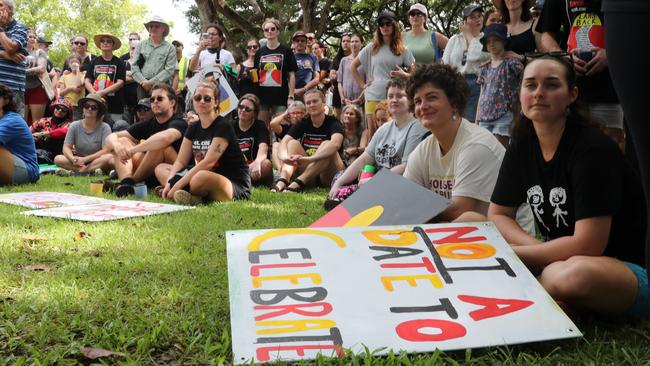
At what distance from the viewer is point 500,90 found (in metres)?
4.92

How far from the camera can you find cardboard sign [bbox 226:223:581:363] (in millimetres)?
1939

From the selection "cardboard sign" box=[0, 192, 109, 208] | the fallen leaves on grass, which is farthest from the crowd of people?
the fallen leaves on grass

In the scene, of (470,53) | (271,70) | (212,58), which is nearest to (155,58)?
(212,58)

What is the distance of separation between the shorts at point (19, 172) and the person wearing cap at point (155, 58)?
293 centimetres

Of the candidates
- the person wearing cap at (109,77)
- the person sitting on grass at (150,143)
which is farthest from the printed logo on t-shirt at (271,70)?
the person wearing cap at (109,77)

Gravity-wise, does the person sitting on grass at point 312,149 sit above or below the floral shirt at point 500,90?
below

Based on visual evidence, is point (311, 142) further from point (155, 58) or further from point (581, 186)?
point (581, 186)

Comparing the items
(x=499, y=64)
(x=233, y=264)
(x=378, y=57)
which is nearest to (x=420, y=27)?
(x=378, y=57)

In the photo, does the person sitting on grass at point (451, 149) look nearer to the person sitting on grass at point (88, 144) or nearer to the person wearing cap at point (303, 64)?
the person sitting on grass at point (88, 144)

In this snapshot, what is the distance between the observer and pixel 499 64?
16.2 ft

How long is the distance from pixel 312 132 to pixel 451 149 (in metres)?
3.82

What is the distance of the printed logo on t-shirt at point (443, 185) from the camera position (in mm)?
3457

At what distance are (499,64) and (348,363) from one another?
3.72 m

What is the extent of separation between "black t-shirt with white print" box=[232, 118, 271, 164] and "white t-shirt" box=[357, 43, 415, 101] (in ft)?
4.26
